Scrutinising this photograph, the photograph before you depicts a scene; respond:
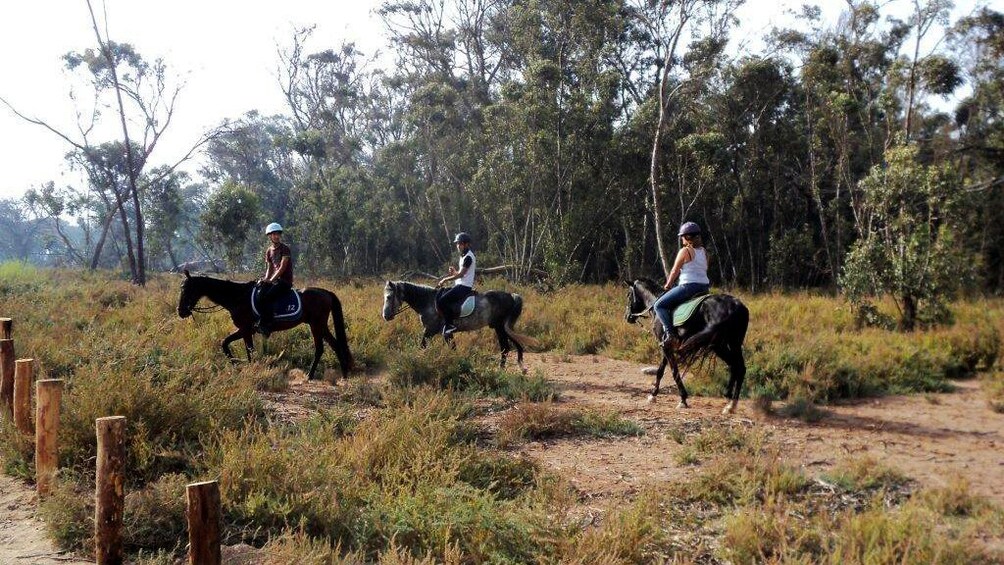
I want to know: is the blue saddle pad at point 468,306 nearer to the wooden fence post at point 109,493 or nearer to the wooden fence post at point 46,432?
the wooden fence post at point 46,432

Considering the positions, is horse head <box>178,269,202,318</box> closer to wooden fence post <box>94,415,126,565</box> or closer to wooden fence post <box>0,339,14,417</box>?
wooden fence post <box>0,339,14,417</box>

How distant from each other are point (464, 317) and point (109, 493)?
6984 millimetres

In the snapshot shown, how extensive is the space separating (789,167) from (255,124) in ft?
146

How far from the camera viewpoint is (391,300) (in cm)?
1020

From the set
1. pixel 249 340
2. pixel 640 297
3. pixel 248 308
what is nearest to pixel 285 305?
pixel 248 308

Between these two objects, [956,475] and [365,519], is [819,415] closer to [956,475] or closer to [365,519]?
[956,475]

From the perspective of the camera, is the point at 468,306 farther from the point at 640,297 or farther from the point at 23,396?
the point at 23,396

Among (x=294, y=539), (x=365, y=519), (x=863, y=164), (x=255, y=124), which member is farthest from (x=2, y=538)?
(x=255, y=124)

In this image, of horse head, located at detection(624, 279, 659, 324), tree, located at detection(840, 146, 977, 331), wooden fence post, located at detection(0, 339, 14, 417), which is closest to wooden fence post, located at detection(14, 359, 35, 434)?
wooden fence post, located at detection(0, 339, 14, 417)

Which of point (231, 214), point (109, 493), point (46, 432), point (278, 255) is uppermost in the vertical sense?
point (231, 214)

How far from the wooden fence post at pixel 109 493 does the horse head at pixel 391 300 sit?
20.4 feet

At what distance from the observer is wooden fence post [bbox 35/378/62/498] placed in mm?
4816

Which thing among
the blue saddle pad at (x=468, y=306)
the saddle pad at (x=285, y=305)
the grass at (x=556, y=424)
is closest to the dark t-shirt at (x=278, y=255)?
the saddle pad at (x=285, y=305)

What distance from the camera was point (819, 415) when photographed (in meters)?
7.52
